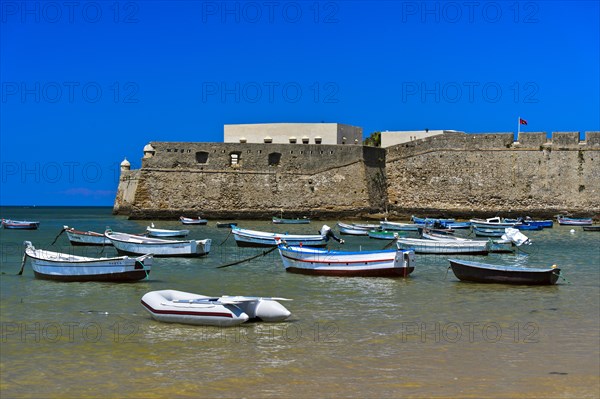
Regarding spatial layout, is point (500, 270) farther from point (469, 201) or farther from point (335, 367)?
point (469, 201)

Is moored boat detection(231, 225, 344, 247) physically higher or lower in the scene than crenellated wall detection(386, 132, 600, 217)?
lower

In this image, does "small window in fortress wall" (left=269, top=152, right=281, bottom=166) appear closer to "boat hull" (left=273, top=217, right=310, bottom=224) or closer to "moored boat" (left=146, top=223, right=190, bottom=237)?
"boat hull" (left=273, top=217, right=310, bottom=224)

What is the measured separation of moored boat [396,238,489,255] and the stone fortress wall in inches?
674

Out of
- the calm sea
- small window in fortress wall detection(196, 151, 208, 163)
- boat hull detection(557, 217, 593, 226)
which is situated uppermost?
small window in fortress wall detection(196, 151, 208, 163)

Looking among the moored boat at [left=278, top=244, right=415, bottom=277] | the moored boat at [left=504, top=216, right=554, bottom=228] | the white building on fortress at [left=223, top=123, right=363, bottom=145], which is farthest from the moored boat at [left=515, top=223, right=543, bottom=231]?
the moored boat at [left=278, top=244, right=415, bottom=277]

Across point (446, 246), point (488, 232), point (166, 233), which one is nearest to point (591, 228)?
point (488, 232)

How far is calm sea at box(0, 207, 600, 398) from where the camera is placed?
801 cm

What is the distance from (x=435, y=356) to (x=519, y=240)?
561 inches

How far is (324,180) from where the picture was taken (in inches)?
1623

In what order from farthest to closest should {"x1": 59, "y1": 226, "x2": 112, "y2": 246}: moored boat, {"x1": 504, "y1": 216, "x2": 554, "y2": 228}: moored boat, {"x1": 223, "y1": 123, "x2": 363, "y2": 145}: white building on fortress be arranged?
{"x1": 223, "y1": 123, "x2": 363, "y2": 145}: white building on fortress, {"x1": 504, "y1": 216, "x2": 554, "y2": 228}: moored boat, {"x1": 59, "y1": 226, "x2": 112, "y2": 246}: moored boat

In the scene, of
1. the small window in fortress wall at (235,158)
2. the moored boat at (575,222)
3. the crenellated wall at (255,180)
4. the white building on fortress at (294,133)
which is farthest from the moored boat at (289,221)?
the moored boat at (575,222)

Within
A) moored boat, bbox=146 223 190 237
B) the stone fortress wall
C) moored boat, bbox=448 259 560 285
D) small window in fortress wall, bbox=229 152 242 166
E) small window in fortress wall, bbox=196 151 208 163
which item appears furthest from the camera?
small window in fortress wall, bbox=229 152 242 166

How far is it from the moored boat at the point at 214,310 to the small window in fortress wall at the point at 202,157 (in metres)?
29.8

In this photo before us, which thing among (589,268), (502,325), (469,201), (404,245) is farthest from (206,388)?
(469,201)
